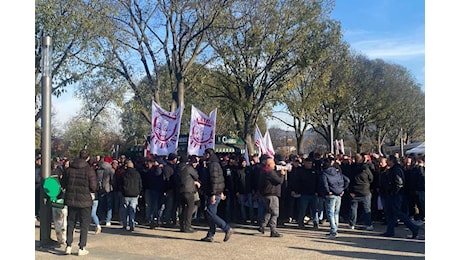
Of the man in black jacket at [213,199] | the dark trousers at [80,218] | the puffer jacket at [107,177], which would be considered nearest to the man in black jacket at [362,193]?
the man in black jacket at [213,199]

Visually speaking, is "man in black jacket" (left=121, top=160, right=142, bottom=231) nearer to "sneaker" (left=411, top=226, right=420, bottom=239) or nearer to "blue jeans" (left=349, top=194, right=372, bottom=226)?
"blue jeans" (left=349, top=194, right=372, bottom=226)

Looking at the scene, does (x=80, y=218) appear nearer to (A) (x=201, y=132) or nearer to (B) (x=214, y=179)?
(B) (x=214, y=179)

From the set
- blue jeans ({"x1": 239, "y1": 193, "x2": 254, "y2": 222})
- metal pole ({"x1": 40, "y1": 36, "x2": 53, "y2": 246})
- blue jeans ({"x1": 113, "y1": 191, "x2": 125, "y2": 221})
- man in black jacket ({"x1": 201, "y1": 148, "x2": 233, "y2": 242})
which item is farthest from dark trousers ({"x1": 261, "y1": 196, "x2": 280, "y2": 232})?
metal pole ({"x1": 40, "y1": 36, "x2": 53, "y2": 246})

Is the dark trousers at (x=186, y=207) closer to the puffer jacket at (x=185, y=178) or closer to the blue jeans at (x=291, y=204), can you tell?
the puffer jacket at (x=185, y=178)

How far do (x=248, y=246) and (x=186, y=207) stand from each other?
2058 millimetres

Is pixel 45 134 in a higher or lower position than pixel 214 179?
higher

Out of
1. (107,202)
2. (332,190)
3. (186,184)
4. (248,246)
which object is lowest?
(248,246)

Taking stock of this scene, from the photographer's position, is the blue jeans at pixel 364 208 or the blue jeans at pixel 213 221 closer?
the blue jeans at pixel 213 221

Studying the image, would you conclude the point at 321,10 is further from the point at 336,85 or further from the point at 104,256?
the point at 104,256

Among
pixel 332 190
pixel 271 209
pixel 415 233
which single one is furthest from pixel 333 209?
pixel 415 233

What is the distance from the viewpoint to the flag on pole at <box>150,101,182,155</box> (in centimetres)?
1400

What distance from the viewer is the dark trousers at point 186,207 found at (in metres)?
11.0

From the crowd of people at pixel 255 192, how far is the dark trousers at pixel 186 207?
18 mm

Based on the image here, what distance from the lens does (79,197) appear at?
30.6 feet
